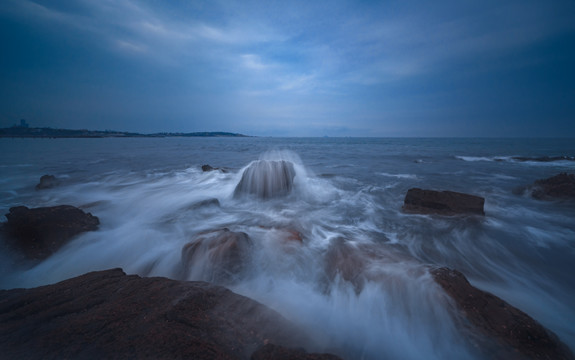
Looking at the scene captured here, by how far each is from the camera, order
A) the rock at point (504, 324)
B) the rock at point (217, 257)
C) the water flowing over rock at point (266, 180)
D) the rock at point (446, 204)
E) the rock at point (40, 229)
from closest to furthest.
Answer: the rock at point (504, 324), the rock at point (217, 257), the rock at point (40, 229), the rock at point (446, 204), the water flowing over rock at point (266, 180)

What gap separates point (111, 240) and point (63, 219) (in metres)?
0.93

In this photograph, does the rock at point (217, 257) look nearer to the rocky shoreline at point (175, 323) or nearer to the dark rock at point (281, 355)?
the rocky shoreline at point (175, 323)

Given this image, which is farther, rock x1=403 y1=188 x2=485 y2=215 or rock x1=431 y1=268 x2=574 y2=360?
rock x1=403 y1=188 x2=485 y2=215

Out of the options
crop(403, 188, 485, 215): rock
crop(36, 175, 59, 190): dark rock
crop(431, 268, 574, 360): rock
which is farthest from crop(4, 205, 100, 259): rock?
crop(403, 188, 485, 215): rock

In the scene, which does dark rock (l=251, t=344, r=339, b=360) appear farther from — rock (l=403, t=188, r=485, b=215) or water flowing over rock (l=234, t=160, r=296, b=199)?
water flowing over rock (l=234, t=160, r=296, b=199)

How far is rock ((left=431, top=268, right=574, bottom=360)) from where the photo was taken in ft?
6.69

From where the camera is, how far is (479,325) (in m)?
2.34

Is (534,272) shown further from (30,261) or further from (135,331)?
(30,261)

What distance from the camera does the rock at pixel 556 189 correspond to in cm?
724

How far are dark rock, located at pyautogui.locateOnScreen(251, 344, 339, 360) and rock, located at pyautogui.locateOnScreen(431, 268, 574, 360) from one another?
1.81 m

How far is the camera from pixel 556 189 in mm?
7480

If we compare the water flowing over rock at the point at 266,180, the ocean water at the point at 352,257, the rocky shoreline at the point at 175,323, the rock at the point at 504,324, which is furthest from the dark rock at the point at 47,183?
the rock at the point at 504,324

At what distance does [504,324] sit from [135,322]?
3.48 metres

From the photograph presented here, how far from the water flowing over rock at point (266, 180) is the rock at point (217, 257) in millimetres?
4106
